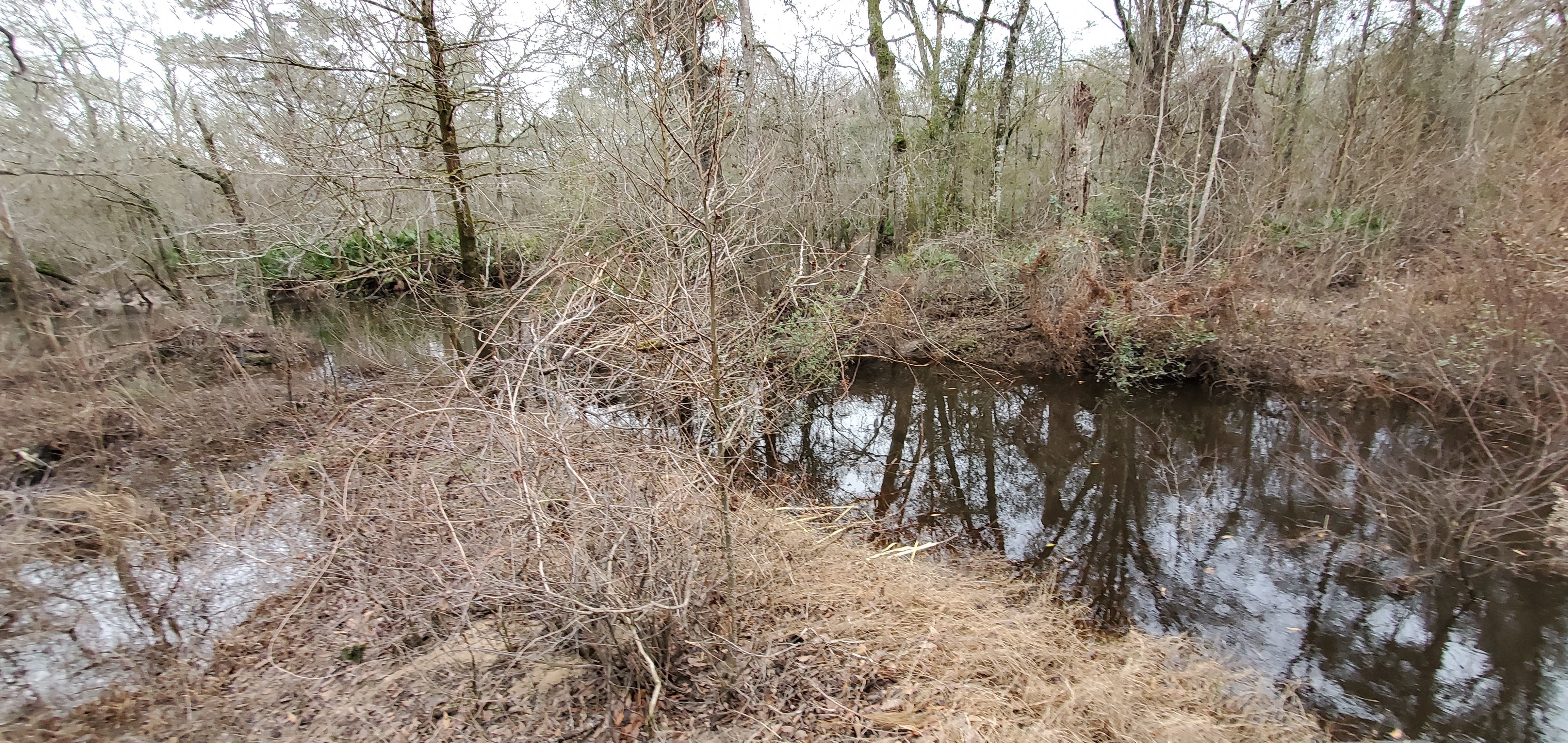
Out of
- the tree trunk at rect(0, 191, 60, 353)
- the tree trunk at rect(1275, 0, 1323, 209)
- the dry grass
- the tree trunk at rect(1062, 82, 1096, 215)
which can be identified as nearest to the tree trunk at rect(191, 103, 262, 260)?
the tree trunk at rect(0, 191, 60, 353)

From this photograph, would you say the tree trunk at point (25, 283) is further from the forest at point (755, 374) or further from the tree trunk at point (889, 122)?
the tree trunk at point (889, 122)

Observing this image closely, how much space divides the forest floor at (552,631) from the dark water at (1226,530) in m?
0.79

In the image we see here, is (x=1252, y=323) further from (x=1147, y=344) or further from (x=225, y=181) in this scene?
(x=225, y=181)

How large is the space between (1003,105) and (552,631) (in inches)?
561

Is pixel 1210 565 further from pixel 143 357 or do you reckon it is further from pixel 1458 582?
pixel 143 357

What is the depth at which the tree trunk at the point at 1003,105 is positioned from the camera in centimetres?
1361

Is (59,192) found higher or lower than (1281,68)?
lower

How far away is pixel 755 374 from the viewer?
184 inches

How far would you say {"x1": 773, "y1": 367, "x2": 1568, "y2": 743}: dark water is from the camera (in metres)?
4.42

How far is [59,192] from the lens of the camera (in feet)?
34.9

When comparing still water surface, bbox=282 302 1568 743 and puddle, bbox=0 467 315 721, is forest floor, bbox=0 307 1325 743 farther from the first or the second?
still water surface, bbox=282 302 1568 743

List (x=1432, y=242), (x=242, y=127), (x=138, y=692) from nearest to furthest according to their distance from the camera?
1. (x=138, y=692)
2. (x=242, y=127)
3. (x=1432, y=242)

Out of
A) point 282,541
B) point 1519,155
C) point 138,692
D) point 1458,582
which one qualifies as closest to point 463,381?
point 138,692

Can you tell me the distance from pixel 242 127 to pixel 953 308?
11.0 meters
